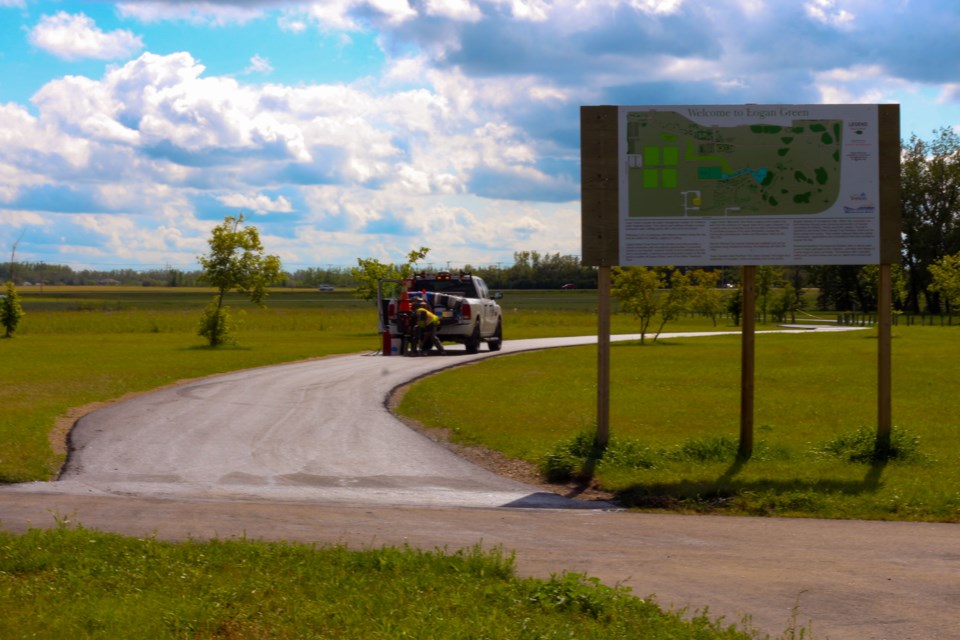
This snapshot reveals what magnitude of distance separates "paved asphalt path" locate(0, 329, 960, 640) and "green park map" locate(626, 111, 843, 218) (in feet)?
12.4

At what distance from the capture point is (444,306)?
30656mm

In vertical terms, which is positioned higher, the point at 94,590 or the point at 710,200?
the point at 710,200

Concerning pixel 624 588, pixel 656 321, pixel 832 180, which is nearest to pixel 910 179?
pixel 656 321

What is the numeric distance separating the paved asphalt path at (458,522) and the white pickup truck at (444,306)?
1424 cm

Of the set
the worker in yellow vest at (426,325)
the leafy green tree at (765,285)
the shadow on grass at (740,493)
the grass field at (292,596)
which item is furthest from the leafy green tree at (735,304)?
the grass field at (292,596)

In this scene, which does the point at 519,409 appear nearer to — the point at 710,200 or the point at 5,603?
the point at 710,200

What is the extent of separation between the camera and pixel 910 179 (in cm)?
→ 10156

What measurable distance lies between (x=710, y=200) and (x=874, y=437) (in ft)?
11.1

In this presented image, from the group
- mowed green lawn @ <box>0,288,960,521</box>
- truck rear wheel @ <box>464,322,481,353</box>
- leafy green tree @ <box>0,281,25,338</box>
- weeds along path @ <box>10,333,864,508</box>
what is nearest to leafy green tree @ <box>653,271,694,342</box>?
mowed green lawn @ <box>0,288,960,521</box>

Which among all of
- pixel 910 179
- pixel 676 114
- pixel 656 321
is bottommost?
pixel 656 321

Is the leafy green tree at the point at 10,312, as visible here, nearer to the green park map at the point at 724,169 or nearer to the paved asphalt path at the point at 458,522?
the paved asphalt path at the point at 458,522

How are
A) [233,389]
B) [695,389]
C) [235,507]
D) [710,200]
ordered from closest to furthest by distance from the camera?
1. [235,507]
2. [710,200]
3. [233,389]
4. [695,389]

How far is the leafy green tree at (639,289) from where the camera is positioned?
148ft

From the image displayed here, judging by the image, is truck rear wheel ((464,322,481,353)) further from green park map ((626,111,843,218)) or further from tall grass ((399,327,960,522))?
green park map ((626,111,843,218))
